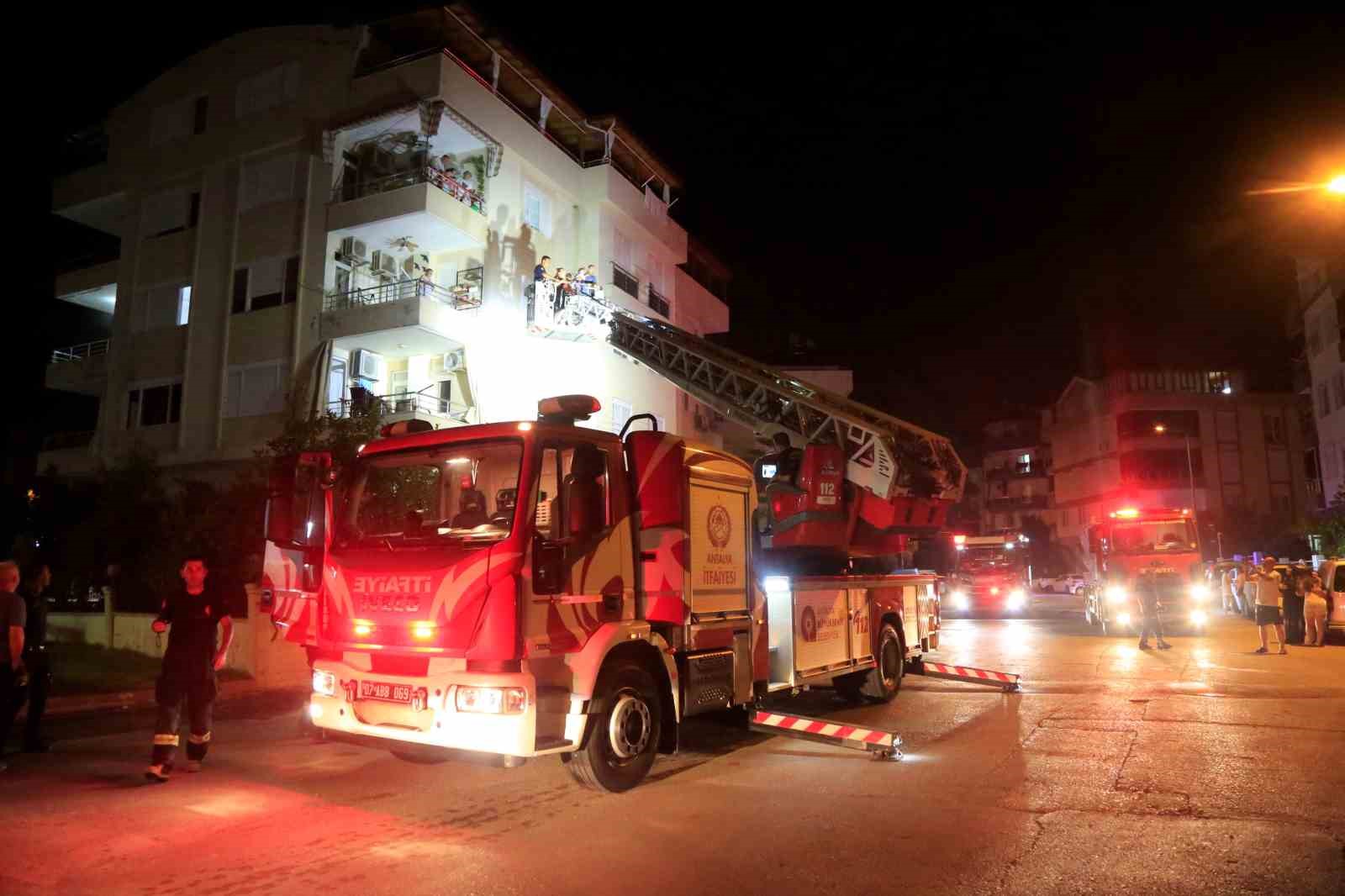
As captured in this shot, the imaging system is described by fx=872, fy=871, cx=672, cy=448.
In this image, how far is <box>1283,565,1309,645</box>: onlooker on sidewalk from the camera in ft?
58.3

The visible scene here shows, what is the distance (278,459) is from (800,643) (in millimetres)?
5118

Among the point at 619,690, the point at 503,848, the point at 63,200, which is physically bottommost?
the point at 503,848

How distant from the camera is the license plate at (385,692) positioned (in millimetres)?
5904

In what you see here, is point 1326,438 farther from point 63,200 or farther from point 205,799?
point 63,200

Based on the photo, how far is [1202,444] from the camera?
52.3 metres

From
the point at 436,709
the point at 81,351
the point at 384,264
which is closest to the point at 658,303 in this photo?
the point at 384,264

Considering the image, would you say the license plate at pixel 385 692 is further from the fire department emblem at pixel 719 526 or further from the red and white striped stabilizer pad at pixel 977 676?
the red and white striped stabilizer pad at pixel 977 676

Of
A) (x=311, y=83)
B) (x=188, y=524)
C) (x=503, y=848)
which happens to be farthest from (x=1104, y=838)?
(x=311, y=83)

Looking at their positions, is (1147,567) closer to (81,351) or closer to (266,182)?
(266,182)

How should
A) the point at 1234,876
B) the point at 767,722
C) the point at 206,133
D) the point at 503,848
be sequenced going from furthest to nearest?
the point at 206,133
the point at 767,722
the point at 503,848
the point at 1234,876

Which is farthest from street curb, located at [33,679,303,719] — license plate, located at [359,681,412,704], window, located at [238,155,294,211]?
window, located at [238,155,294,211]

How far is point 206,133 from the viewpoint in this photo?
25062 millimetres

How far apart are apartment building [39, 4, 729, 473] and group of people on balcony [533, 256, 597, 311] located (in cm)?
26

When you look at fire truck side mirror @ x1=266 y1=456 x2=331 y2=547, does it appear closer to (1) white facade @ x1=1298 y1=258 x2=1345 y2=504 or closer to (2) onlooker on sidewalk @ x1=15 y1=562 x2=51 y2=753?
(2) onlooker on sidewalk @ x1=15 y1=562 x2=51 y2=753
